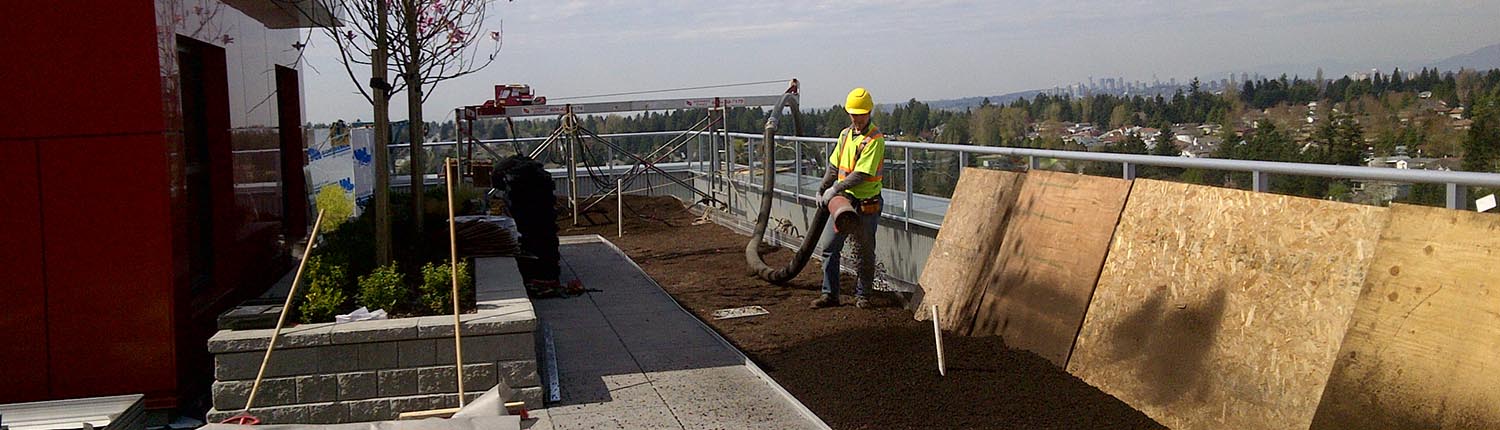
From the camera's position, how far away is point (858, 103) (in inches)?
379

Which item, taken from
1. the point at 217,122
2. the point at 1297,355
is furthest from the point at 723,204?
the point at 1297,355

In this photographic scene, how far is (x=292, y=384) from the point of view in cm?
625

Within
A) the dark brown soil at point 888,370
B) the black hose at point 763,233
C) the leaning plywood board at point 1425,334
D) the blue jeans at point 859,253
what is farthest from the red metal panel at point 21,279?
the leaning plywood board at point 1425,334

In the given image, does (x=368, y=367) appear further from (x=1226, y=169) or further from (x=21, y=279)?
(x=1226, y=169)

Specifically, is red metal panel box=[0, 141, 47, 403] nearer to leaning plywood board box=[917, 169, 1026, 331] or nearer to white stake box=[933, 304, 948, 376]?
white stake box=[933, 304, 948, 376]

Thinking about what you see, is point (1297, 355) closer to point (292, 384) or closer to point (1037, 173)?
point (1037, 173)

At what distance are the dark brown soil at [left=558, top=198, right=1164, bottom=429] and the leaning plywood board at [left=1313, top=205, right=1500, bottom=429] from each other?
1.19 meters

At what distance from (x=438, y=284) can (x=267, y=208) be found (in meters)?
3.40

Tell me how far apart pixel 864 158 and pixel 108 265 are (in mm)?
5398

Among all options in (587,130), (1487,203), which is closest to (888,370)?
(1487,203)

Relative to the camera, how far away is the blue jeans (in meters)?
9.61

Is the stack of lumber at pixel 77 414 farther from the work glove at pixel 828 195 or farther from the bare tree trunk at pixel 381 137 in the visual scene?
the work glove at pixel 828 195

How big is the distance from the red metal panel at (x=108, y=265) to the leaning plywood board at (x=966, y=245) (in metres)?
4.91

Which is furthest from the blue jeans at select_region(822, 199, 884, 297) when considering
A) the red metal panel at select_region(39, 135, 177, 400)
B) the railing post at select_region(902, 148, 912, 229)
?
the red metal panel at select_region(39, 135, 177, 400)
